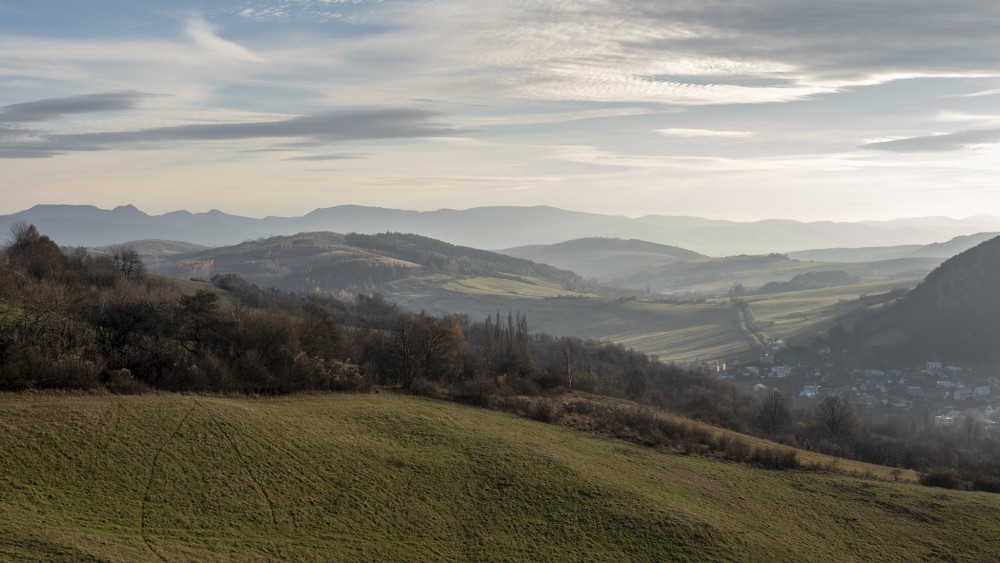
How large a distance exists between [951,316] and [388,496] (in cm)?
16342

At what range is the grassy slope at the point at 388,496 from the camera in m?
26.8

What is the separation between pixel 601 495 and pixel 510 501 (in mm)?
5542

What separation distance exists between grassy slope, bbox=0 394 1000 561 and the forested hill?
119719 mm

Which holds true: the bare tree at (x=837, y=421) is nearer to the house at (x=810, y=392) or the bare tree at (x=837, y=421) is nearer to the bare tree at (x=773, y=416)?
the bare tree at (x=773, y=416)

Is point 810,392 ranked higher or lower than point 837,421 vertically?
lower

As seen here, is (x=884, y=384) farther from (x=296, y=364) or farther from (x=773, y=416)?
(x=296, y=364)

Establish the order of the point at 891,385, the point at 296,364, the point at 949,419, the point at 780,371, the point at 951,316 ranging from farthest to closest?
the point at 951,316
the point at 780,371
the point at 891,385
the point at 949,419
the point at 296,364

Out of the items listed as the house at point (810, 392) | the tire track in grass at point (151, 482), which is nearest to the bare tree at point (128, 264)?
the tire track in grass at point (151, 482)

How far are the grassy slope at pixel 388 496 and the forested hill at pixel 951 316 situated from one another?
393 ft

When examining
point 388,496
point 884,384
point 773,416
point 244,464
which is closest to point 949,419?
point 884,384

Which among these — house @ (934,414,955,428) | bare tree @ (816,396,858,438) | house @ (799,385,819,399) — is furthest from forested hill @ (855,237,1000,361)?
bare tree @ (816,396,858,438)

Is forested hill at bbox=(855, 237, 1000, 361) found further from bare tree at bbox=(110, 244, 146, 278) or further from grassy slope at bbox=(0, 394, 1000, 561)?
bare tree at bbox=(110, 244, 146, 278)

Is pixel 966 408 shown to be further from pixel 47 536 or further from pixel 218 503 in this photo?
pixel 47 536

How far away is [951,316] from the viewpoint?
5984 inches
